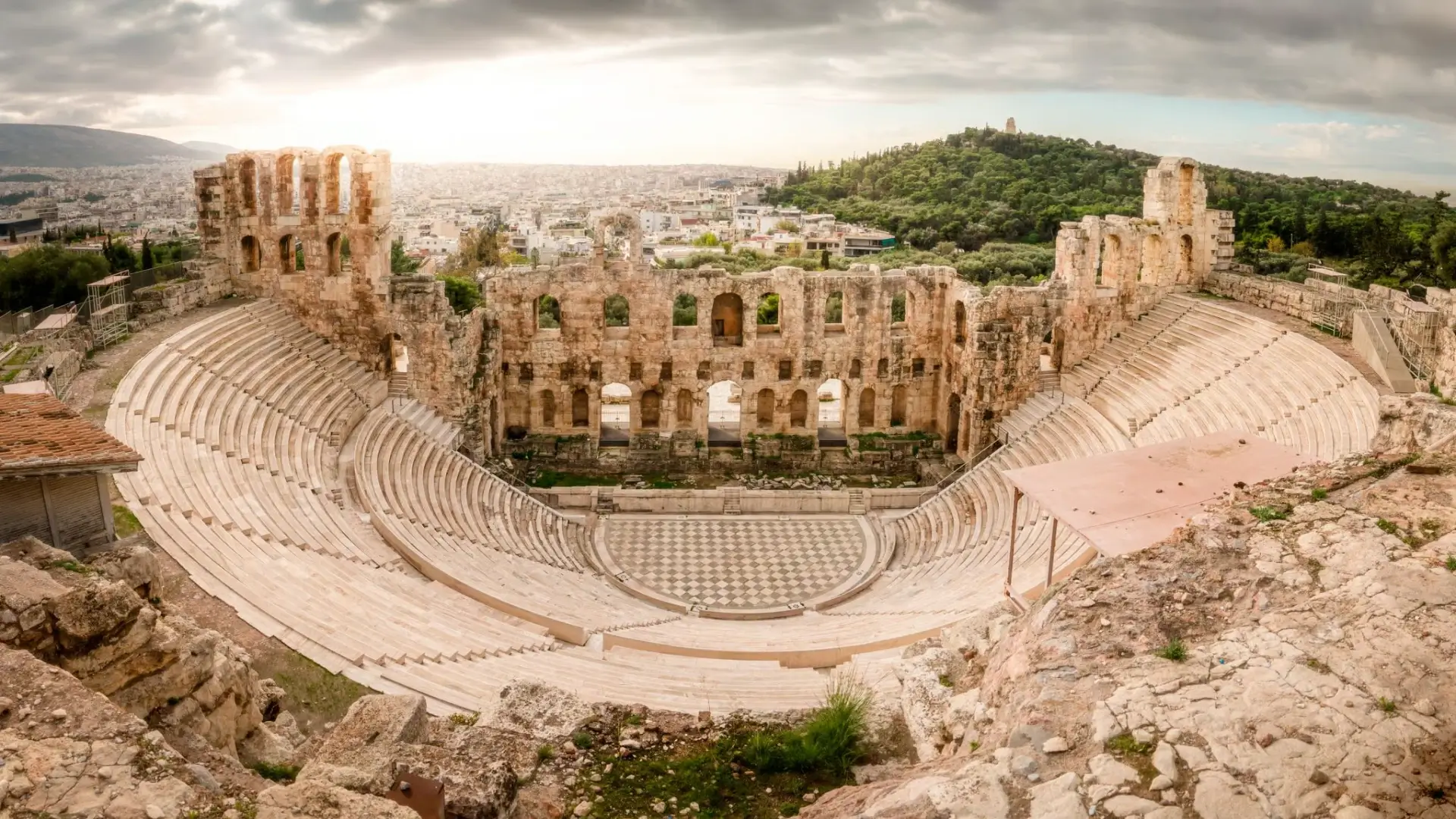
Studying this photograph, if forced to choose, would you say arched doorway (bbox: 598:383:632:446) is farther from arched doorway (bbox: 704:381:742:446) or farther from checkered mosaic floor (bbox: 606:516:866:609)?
checkered mosaic floor (bbox: 606:516:866:609)

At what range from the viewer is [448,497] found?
24.5 metres

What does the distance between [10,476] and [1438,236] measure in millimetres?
45031

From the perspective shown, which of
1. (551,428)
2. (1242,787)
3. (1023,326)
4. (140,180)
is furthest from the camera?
(140,180)

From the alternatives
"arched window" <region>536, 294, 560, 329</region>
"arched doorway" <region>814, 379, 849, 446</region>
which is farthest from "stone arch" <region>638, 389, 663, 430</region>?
"arched window" <region>536, 294, 560, 329</region>

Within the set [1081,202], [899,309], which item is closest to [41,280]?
[899,309]

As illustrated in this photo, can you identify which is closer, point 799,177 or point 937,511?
point 937,511

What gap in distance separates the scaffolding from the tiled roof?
11.3m

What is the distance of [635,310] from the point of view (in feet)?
103

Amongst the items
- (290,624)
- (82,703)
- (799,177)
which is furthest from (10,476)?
(799,177)

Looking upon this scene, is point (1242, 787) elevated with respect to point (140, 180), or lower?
lower

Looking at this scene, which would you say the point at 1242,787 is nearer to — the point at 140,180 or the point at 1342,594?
the point at 1342,594

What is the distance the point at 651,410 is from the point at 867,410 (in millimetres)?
7323

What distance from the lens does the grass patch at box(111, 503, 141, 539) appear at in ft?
46.5

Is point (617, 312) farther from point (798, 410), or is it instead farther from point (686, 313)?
point (798, 410)
